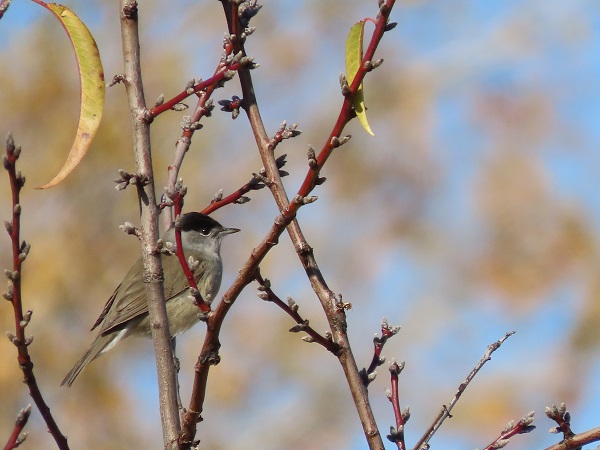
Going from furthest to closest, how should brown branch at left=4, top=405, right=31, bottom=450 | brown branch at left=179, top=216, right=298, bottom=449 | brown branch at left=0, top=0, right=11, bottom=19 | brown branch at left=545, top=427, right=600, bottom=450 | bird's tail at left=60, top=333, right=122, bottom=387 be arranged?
bird's tail at left=60, top=333, right=122, bottom=387 → brown branch at left=0, top=0, right=11, bottom=19 → brown branch at left=4, top=405, right=31, bottom=450 → brown branch at left=179, top=216, right=298, bottom=449 → brown branch at left=545, top=427, right=600, bottom=450

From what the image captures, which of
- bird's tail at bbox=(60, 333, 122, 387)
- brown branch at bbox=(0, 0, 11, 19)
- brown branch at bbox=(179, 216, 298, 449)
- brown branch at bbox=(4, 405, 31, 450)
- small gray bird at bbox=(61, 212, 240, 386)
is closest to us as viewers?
brown branch at bbox=(179, 216, 298, 449)

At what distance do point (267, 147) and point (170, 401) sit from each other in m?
0.83

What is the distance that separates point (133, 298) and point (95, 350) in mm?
460

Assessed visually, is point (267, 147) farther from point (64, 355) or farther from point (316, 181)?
point (64, 355)

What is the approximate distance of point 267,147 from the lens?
8.98 feet

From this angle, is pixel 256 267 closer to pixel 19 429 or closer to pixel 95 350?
pixel 19 429

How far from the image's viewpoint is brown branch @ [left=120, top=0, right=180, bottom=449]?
2.35 metres

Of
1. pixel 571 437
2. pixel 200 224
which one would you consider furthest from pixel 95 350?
pixel 571 437

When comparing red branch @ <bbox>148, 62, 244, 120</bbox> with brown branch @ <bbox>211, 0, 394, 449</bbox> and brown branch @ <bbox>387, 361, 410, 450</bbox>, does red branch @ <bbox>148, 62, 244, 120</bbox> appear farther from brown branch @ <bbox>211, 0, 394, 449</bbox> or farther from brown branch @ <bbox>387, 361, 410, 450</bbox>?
brown branch @ <bbox>387, 361, 410, 450</bbox>

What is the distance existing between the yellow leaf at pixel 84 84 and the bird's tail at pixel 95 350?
3636mm

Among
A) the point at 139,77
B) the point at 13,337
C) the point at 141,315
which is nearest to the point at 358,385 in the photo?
the point at 13,337

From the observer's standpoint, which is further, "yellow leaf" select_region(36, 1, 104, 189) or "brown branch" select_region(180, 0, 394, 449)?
"yellow leaf" select_region(36, 1, 104, 189)

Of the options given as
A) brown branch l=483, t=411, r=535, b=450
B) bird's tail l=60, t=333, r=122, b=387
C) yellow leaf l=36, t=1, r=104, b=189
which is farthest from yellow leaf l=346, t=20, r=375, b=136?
bird's tail l=60, t=333, r=122, b=387

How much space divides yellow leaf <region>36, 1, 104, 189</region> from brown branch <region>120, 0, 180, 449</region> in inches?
3.5
